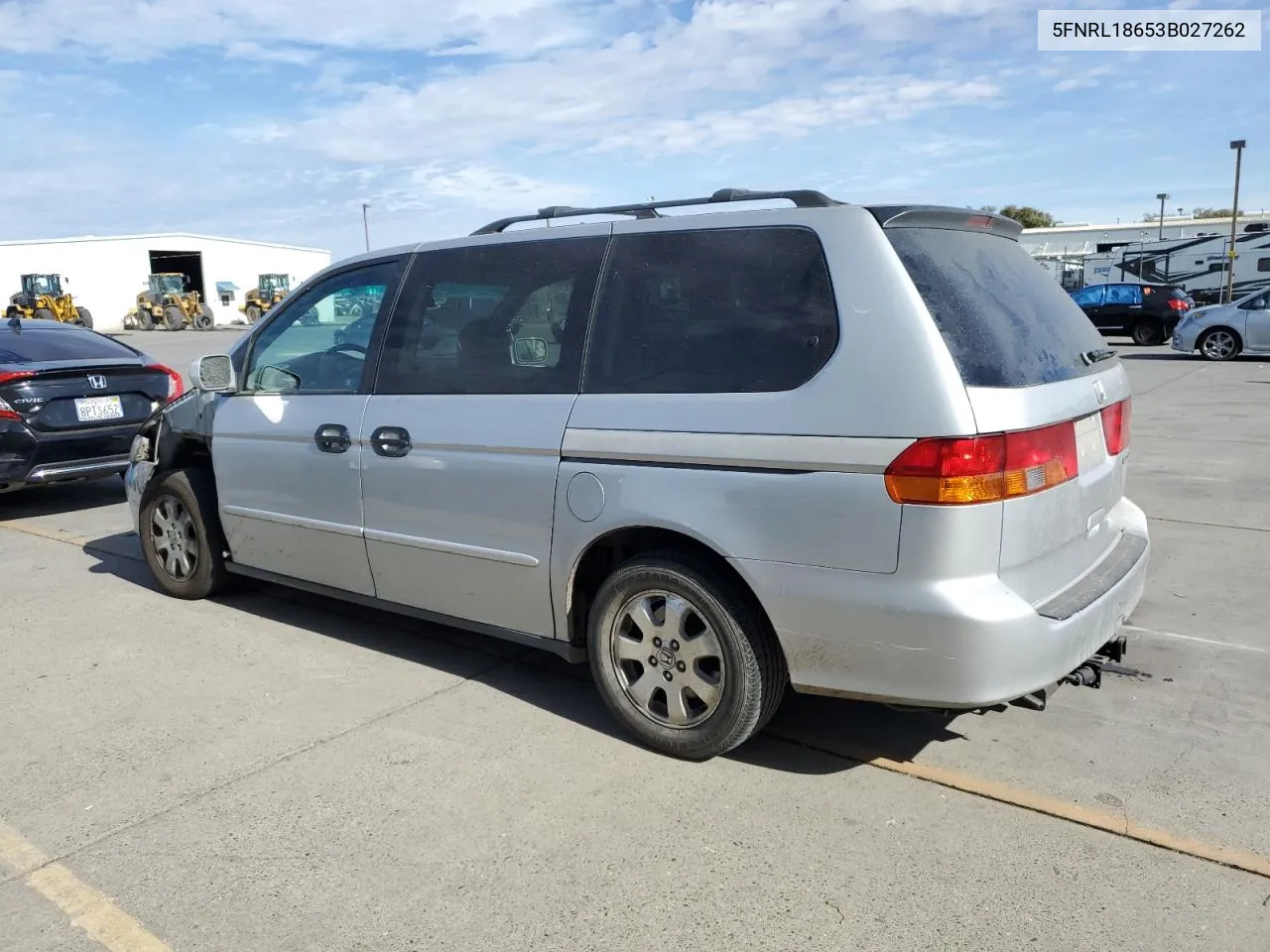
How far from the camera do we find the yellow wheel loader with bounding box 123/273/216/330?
48188 mm

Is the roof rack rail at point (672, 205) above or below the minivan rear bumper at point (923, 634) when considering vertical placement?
above

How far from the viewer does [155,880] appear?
296 centimetres

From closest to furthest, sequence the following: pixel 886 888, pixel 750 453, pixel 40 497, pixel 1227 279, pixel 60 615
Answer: pixel 886 888
pixel 750 453
pixel 60 615
pixel 40 497
pixel 1227 279

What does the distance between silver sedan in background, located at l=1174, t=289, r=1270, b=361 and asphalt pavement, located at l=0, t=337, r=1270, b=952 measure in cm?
1690

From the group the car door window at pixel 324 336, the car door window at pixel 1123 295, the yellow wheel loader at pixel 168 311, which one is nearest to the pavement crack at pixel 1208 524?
the car door window at pixel 324 336

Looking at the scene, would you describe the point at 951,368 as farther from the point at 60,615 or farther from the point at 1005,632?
the point at 60,615

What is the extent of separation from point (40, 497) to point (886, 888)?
8895mm

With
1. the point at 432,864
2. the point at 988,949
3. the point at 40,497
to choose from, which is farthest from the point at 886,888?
the point at 40,497

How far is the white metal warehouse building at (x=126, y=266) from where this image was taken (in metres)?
61.0

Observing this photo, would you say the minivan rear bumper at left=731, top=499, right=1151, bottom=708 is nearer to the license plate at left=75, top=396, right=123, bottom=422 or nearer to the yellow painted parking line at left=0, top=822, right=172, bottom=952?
the yellow painted parking line at left=0, top=822, right=172, bottom=952

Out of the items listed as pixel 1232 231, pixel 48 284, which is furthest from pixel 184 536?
pixel 48 284

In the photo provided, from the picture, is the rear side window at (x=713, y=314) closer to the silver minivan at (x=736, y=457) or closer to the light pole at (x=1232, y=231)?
the silver minivan at (x=736, y=457)

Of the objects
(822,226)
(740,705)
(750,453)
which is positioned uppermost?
(822,226)

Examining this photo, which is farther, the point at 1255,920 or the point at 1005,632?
the point at 1005,632
